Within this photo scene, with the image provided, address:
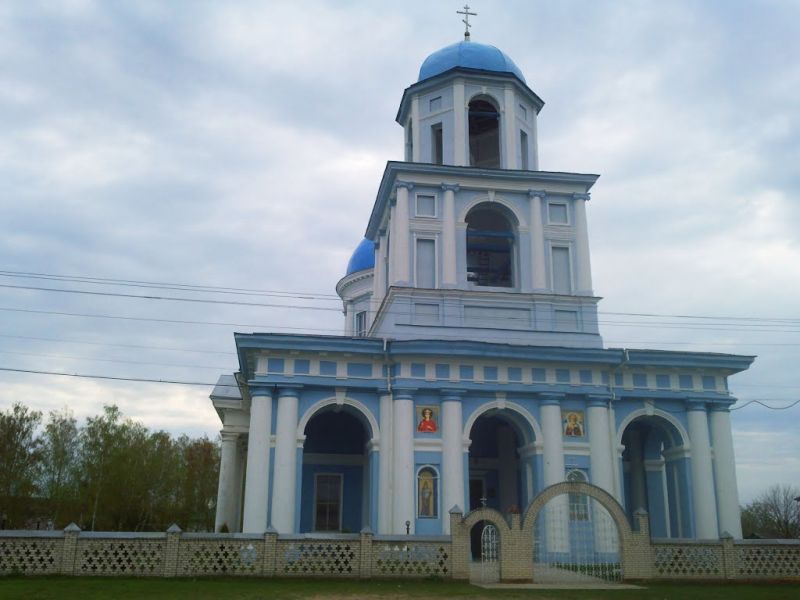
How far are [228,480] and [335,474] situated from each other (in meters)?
6.72

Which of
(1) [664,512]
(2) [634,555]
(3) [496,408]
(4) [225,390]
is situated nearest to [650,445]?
(1) [664,512]

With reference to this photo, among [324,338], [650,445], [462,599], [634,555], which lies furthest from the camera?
[650,445]

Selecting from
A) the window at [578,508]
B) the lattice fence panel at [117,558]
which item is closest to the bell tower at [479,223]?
the window at [578,508]

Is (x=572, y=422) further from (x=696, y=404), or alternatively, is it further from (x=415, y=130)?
(x=415, y=130)

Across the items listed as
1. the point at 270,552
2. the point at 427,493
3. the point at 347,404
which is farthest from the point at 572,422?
the point at 270,552

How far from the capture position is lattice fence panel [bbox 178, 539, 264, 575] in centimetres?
1758

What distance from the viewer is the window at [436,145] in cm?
2871

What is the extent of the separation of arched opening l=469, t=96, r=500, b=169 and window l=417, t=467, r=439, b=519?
39.3 feet

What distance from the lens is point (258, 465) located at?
908 inches

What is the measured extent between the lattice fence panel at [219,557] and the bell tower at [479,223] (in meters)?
9.07

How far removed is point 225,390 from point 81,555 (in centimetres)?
1707

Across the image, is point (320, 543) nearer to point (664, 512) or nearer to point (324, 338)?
point (324, 338)

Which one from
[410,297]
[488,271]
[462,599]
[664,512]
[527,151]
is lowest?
[462,599]

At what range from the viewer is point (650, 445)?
2808 centimetres
